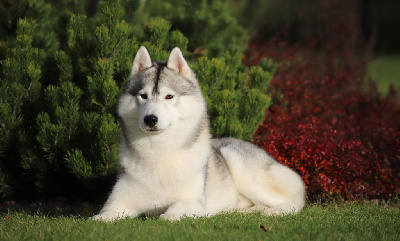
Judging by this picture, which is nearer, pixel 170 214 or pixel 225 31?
pixel 170 214

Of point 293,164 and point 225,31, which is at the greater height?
point 225,31

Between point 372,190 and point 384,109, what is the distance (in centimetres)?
415

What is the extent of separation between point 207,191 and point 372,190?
275 cm

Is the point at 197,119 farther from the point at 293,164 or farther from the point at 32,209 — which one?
the point at 32,209

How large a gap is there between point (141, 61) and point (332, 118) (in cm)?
530

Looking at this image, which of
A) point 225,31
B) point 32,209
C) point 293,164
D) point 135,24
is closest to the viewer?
point 32,209

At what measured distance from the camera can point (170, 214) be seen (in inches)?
183

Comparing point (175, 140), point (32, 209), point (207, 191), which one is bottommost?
point (32, 209)

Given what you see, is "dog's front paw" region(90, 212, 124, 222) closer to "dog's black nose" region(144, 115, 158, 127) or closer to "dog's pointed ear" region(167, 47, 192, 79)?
"dog's black nose" region(144, 115, 158, 127)

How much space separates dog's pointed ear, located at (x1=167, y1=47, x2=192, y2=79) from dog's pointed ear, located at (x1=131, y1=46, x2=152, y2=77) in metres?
0.22

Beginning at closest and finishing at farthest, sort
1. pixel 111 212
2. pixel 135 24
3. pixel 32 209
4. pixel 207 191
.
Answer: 1. pixel 111 212
2. pixel 207 191
3. pixel 32 209
4. pixel 135 24

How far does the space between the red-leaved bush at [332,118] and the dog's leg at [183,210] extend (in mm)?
2099

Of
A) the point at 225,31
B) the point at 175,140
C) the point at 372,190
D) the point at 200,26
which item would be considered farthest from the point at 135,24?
the point at 372,190

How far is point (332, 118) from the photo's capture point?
9445 mm
